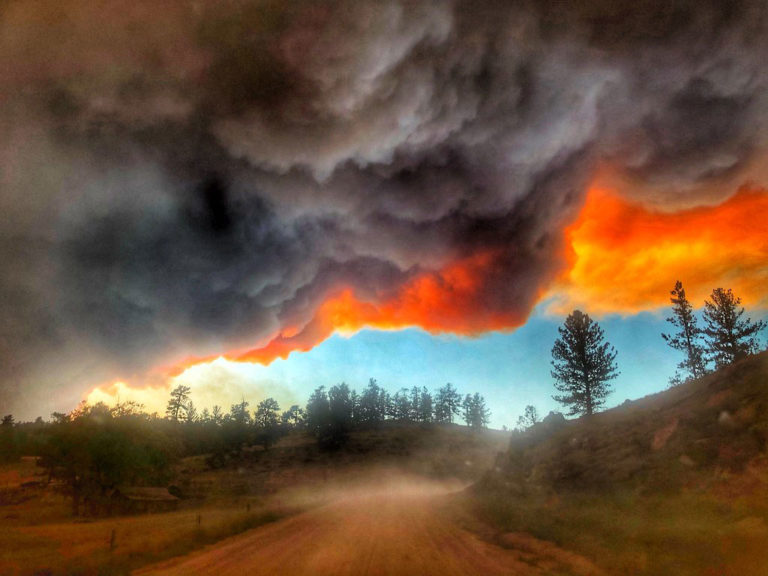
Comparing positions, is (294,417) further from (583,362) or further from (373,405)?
(583,362)

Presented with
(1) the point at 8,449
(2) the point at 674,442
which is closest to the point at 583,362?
(2) the point at 674,442

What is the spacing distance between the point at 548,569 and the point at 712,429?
11.1 m

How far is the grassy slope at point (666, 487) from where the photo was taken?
10219 mm

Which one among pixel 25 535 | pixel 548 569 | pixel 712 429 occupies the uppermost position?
pixel 712 429

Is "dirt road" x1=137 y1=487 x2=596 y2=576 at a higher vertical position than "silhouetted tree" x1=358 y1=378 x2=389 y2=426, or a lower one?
lower

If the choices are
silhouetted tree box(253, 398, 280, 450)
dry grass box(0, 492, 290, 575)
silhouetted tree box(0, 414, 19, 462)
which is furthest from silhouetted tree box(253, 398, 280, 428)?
dry grass box(0, 492, 290, 575)

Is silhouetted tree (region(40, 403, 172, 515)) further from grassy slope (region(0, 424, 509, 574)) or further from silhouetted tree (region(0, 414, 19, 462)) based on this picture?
silhouetted tree (region(0, 414, 19, 462))

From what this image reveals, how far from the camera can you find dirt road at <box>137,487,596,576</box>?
11.1 meters

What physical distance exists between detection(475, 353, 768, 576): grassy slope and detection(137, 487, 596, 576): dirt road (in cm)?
246

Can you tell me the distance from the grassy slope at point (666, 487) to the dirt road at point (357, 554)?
2464 mm

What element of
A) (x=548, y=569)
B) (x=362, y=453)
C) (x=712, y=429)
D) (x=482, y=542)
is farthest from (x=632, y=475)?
(x=362, y=453)

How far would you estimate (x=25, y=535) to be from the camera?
23.3 meters

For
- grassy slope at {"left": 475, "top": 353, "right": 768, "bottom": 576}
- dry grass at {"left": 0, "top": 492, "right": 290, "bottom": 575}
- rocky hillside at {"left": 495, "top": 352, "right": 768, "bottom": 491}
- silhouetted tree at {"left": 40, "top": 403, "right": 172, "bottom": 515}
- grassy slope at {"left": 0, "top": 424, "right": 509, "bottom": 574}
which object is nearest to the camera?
grassy slope at {"left": 475, "top": 353, "right": 768, "bottom": 576}

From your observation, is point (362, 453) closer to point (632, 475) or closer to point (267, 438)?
point (267, 438)
